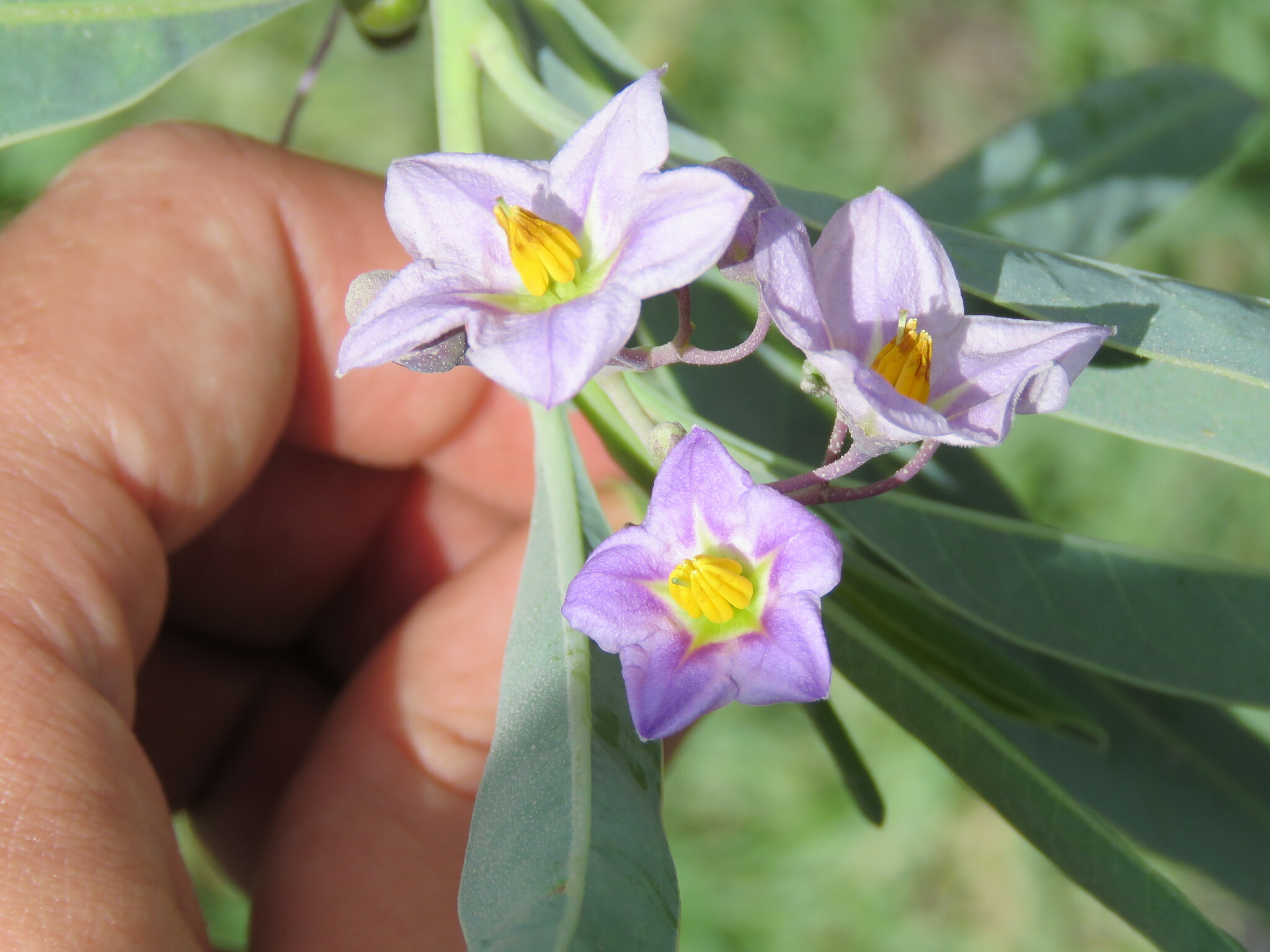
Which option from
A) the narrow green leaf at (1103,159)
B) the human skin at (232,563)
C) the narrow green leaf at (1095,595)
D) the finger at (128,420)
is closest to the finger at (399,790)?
the human skin at (232,563)

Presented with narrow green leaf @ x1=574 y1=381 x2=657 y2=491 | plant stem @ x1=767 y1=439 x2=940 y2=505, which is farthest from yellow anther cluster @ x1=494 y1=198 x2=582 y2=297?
narrow green leaf @ x1=574 y1=381 x2=657 y2=491

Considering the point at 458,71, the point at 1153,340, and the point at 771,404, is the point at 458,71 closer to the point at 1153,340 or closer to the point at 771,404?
the point at 771,404

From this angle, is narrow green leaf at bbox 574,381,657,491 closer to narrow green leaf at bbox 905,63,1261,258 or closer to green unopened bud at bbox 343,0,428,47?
green unopened bud at bbox 343,0,428,47

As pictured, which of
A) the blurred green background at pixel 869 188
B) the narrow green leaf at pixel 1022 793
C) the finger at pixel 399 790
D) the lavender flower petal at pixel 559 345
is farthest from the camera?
the blurred green background at pixel 869 188

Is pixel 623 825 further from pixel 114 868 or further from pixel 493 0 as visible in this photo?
pixel 493 0

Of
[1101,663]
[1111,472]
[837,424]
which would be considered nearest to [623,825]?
[837,424]

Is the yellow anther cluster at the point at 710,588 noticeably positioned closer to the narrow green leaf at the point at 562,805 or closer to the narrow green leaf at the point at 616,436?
the narrow green leaf at the point at 562,805
